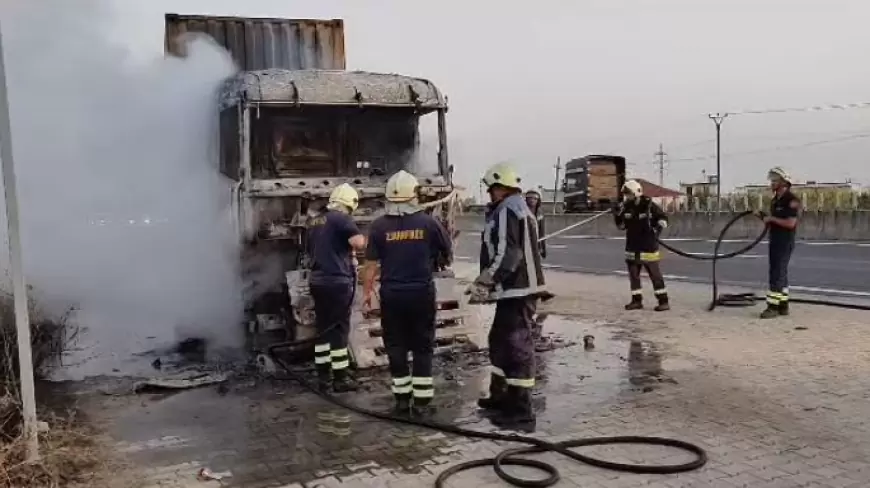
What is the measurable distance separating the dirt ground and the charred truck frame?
152 centimetres

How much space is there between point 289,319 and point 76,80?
3682 mm

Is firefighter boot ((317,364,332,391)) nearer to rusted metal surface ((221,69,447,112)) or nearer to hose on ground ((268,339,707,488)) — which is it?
hose on ground ((268,339,707,488))

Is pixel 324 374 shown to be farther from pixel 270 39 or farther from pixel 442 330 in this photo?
pixel 270 39

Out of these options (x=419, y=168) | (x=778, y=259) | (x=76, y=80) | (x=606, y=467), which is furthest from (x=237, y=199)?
(x=778, y=259)

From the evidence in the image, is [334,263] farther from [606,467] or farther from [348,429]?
[606,467]

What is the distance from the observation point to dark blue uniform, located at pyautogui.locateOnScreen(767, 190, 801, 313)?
30.7 feet

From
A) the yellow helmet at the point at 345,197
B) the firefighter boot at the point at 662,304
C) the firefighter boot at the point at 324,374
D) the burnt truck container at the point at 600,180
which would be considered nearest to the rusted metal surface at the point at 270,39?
the yellow helmet at the point at 345,197

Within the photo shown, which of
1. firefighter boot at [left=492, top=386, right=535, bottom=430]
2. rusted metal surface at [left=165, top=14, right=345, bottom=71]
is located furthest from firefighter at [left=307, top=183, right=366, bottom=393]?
rusted metal surface at [left=165, top=14, right=345, bottom=71]

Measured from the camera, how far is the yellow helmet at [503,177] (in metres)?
5.68

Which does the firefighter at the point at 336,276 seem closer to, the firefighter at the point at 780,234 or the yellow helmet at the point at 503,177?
the yellow helmet at the point at 503,177

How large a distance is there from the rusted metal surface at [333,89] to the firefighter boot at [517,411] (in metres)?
3.78

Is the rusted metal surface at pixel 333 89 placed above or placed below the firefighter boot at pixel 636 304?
above

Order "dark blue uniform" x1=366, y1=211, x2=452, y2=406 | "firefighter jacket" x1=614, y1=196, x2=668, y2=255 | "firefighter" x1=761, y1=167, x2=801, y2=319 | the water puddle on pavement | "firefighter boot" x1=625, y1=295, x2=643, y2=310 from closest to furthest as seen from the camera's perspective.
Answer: the water puddle on pavement
"dark blue uniform" x1=366, y1=211, x2=452, y2=406
"firefighter" x1=761, y1=167, x2=801, y2=319
"firefighter jacket" x1=614, y1=196, x2=668, y2=255
"firefighter boot" x1=625, y1=295, x2=643, y2=310

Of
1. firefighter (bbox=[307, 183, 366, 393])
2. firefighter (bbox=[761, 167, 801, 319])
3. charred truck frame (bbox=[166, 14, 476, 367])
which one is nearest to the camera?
firefighter (bbox=[307, 183, 366, 393])
